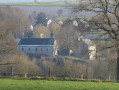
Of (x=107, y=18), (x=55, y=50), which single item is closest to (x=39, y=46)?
(x=55, y=50)

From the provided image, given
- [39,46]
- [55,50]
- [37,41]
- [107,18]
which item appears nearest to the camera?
[107,18]

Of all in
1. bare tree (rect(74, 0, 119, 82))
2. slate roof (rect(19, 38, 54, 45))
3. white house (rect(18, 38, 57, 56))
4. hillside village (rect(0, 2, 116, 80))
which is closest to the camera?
bare tree (rect(74, 0, 119, 82))

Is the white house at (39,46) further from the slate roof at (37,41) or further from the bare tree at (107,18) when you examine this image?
the bare tree at (107,18)

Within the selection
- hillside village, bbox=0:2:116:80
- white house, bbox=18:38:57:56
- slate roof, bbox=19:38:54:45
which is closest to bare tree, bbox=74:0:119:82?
hillside village, bbox=0:2:116:80

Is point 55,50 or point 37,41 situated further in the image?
point 37,41

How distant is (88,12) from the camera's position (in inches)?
952

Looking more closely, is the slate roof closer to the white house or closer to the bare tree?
the white house

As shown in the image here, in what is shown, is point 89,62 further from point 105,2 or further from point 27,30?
point 27,30

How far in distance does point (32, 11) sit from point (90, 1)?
93.2 metres

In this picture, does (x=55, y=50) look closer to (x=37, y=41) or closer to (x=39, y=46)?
(x=39, y=46)

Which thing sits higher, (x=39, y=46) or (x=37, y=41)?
(x=37, y=41)

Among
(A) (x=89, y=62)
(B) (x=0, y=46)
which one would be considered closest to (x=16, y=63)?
(B) (x=0, y=46)

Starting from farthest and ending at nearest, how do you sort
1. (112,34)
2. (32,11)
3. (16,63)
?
(32,11), (16,63), (112,34)

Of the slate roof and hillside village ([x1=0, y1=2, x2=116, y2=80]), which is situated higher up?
the slate roof
